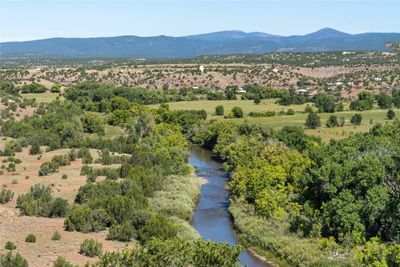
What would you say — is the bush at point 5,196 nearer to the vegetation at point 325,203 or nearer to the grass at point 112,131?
the vegetation at point 325,203

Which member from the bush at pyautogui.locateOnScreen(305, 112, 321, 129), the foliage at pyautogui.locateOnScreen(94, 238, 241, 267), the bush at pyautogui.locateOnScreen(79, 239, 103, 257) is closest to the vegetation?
the foliage at pyautogui.locateOnScreen(94, 238, 241, 267)

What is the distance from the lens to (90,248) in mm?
34500

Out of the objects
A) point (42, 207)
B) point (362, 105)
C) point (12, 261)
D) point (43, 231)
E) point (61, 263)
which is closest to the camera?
point (12, 261)

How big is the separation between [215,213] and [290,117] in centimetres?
5366

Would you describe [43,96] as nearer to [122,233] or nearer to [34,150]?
[34,150]

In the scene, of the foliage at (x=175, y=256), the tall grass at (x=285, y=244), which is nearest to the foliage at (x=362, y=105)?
the tall grass at (x=285, y=244)

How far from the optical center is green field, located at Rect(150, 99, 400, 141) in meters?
89.3

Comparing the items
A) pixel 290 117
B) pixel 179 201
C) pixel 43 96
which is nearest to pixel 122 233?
pixel 179 201

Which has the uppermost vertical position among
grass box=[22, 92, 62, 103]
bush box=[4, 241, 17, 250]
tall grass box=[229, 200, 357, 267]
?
bush box=[4, 241, 17, 250]

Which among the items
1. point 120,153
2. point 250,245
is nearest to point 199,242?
point 250,245

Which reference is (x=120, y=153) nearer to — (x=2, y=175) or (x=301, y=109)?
(x=2, y=175)

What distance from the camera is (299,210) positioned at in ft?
153

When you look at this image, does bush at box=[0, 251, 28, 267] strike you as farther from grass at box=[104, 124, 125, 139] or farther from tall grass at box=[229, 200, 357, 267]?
grass at box=[104, 124, 125, 139]

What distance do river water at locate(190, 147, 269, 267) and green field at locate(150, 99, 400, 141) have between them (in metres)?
22.3
